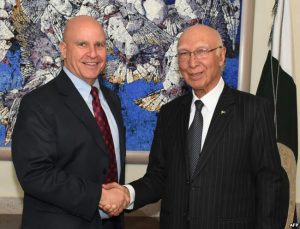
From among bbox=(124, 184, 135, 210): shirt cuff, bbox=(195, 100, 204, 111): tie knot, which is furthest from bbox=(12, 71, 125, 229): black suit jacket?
bbox=(195, 100, 204, 111): tie knot

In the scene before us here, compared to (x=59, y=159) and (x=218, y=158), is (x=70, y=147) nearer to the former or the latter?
(x=59, y=159)

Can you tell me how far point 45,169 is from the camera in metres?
1.79

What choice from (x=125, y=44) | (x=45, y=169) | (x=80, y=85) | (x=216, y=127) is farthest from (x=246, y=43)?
(x=45, y=169)

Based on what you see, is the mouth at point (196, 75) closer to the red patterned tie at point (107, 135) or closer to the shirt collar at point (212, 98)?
the shirt collar at point (212, 98)

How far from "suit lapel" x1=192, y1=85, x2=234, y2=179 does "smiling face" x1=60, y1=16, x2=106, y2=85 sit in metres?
0.58

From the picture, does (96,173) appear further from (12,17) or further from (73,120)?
(12,17)

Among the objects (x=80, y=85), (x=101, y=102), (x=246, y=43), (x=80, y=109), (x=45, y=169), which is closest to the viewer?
(x=45, y=169)

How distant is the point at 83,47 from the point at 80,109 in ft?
0.97

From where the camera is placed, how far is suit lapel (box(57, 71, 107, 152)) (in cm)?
188

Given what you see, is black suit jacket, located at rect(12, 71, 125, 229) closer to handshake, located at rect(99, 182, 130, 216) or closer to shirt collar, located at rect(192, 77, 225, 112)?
handshake, located at rect(99, 182, 130, 216)

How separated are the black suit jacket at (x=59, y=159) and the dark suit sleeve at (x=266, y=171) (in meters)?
0.64

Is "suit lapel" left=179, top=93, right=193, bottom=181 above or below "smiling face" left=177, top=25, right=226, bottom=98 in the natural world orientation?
below

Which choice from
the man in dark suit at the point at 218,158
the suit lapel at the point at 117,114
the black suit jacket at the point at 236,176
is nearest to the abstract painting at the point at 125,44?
the suit lapel at the point at 117,114

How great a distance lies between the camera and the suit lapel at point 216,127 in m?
1.84
